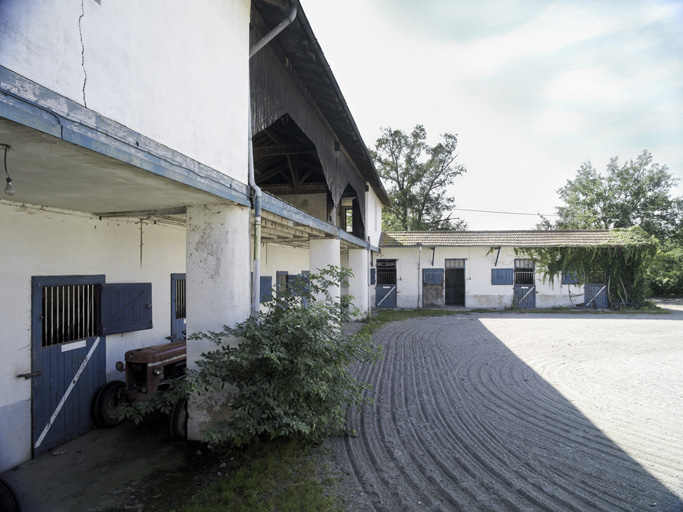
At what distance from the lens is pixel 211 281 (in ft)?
15.0

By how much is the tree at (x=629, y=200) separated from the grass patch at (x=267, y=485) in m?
36.3

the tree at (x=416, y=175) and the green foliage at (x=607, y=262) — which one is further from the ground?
the tree at (x=416, y=175)

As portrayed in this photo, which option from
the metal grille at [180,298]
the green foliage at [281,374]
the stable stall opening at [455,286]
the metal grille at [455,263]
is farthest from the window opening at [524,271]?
the green foliage at [281,374]

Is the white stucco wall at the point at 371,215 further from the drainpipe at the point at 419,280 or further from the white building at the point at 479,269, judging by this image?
the drainpipe at the point at 419,280

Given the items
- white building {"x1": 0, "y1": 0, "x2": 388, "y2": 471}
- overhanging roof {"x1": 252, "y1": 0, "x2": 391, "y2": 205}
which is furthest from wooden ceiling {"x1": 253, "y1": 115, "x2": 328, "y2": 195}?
white building {"x1": 0, "y1": 0, "x2": 388, "y2": 471}

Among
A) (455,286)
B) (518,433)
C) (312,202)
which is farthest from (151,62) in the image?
(455,286)

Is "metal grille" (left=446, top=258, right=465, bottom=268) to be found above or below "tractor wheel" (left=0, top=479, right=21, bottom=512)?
above

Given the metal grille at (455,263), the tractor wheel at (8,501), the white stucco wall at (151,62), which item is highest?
the white stucco wall at (151,62)

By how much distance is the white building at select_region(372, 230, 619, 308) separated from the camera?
1895 cm

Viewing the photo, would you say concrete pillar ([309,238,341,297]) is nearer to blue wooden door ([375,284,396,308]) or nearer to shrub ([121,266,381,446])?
shrub ([121,266,381,446])

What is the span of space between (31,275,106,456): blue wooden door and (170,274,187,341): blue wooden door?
143 cm

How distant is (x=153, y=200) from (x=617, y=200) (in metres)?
39.0

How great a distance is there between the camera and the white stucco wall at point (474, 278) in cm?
1895

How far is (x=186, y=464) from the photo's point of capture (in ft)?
13.4
